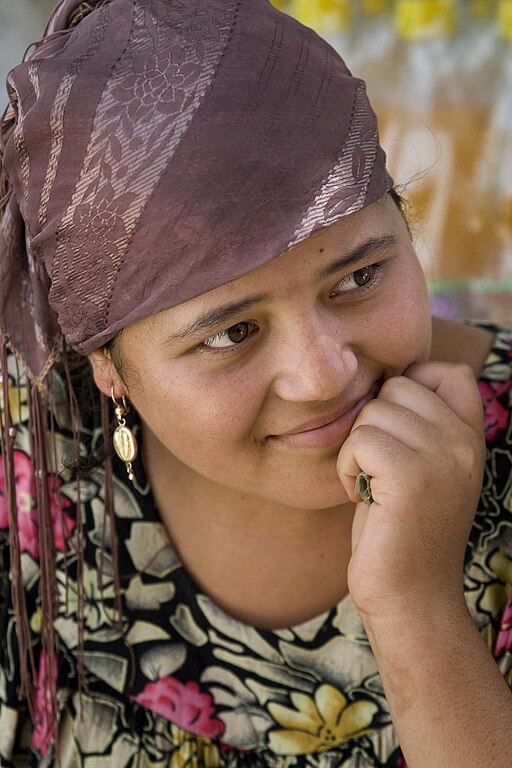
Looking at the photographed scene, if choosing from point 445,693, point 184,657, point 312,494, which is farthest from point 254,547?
point 445,693

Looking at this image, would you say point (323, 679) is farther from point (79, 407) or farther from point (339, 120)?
point (339, 120)

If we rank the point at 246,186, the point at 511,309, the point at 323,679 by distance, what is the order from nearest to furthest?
the point at 246,186 < the point at 323,679 < the point at 511,309

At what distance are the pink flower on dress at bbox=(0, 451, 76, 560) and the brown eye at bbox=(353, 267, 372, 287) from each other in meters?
0.88

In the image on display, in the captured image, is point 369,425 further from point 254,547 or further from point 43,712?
point 43,712

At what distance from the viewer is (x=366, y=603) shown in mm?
1588

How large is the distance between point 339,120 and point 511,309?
6.66 ft

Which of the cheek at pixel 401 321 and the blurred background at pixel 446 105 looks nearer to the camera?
the cheek at pixel 401 321

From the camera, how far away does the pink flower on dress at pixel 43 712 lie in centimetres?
209

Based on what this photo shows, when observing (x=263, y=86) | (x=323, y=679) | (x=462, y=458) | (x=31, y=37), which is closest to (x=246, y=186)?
(x=263, y=86)

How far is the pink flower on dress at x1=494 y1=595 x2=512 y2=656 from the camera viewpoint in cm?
184

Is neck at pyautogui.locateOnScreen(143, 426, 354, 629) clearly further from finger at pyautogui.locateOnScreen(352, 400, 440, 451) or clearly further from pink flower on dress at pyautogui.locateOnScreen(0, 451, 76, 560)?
finger at pyautogui.locateOnScreen(352, 400, 440, 451)

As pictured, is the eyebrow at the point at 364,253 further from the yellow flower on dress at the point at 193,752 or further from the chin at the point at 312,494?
the yellow flower on dress at the point at 193,752

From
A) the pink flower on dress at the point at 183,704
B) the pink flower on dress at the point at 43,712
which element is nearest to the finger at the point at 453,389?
the pink flower on dress at the point at 183,704

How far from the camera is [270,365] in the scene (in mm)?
1526
